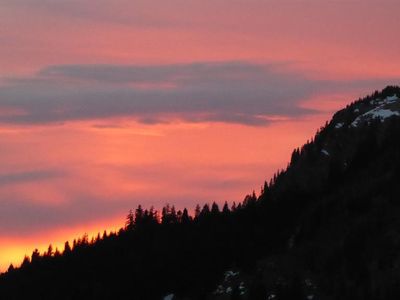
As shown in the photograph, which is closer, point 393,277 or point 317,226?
point 393,277

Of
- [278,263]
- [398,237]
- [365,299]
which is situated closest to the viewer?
[365,299]

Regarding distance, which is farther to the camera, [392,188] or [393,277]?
[392,188]

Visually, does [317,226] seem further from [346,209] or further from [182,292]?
[182,292]

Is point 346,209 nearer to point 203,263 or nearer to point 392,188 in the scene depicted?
point 392,188

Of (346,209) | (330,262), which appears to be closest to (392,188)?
(346,209)

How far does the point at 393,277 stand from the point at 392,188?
32.8 meters

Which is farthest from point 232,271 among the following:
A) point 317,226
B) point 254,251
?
point 317,226

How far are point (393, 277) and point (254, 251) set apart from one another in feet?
112

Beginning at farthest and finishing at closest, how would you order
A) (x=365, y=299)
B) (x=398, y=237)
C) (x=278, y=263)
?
(x=278, y=263)
(x=398, y=237)
(x=365, y=299)

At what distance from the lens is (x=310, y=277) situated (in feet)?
573

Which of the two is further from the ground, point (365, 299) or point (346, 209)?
point (346, 209)

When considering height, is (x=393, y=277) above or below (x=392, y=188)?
below

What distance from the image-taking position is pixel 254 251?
19175 cm

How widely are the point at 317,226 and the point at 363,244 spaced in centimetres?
1957
